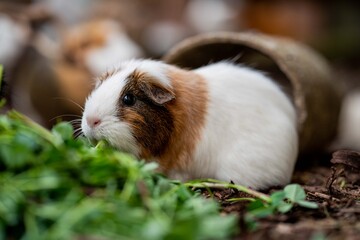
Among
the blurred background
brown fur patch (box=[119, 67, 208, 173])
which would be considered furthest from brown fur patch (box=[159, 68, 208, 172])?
the blurred background

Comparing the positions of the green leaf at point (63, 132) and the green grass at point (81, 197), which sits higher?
the green leaf at point (63, 132)

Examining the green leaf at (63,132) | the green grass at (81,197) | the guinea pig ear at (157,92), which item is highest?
the guinea pig ear at (157,92)

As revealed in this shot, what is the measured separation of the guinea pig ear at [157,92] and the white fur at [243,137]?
10.8 inches

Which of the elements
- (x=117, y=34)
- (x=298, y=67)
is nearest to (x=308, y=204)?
(x=298, y=67)

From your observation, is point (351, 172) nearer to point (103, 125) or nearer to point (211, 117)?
point (211, 117)

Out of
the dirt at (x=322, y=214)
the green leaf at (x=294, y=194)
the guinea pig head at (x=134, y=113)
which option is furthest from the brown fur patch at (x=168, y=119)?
the green leaf at (x=294, y=194)

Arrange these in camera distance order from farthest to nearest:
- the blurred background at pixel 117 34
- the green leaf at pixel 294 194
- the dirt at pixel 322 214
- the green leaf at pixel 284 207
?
the blurred background at pixel 117 34 → the green leaf at pixel 294 194 → the green leaf at pixel 284 207 → the dirt at pixel 322 214

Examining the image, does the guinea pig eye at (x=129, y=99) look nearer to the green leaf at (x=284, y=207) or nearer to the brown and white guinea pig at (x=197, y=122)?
the brown and white guinea pig at (x=197, y=122)

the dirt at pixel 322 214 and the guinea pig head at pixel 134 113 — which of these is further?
the guinea pig head at pixel 134 113

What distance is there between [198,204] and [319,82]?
2.19 m

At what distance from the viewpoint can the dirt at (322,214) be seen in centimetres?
176

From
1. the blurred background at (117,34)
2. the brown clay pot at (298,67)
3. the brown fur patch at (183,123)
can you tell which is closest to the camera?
the brown fur patch at (183,123)

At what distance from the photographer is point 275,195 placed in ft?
6.88

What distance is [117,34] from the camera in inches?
248
